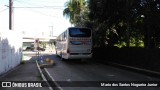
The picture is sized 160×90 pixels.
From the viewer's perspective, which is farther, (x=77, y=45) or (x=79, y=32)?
(x=79, y=32)

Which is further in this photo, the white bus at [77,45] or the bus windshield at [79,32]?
the bus windshield at [79,32]

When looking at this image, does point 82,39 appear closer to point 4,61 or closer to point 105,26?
point 105,26

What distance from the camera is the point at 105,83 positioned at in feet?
48.1

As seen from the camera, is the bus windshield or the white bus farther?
the bus windshield

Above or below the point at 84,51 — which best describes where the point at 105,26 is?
above

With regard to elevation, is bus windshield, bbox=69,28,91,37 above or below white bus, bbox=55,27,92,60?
above

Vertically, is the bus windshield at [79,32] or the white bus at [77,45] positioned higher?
the bus windshield at [79,32]

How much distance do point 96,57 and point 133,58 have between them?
42.7 feet

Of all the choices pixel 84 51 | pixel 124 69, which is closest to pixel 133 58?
pixel 124 69

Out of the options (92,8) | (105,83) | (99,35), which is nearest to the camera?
(105,83)

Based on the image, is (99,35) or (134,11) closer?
(134,11)

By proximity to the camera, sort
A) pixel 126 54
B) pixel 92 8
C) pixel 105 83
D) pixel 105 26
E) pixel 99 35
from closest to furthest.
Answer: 1. pixel 105 83
2. pixel 126 54
3. pixel 92 8
4. pixel 105 26
5. pixel 99 35

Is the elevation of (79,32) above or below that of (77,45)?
above

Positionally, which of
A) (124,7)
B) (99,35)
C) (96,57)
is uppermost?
(124,7)
